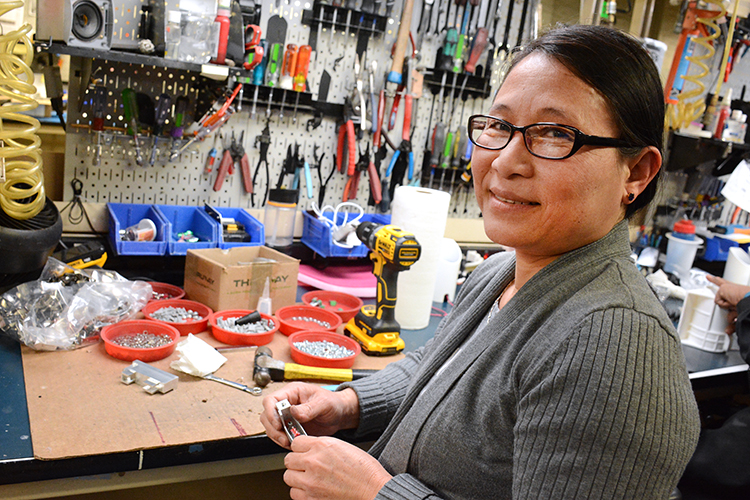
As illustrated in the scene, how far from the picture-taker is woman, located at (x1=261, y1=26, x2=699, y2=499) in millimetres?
687

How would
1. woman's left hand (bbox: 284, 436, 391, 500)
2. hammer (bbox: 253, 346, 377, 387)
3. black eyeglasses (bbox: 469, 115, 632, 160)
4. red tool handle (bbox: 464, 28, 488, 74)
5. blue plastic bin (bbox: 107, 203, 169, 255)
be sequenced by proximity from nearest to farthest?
black eyeglasses (bbox: 469, 115, 632, 160) < woman's left hand (bbox: 284, 436, 391, 500) < hammer (bbox: 253, 346, 377, 387) < blue plastic bin (bbox: 107, 203, 169, 255) < red tool handle (bbox: 464, 28, 488, 74)

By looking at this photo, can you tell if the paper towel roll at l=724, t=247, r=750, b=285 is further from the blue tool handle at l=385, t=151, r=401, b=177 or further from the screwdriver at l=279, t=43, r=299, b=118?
the screwdriver at l=279, t=43, r=299, b=118

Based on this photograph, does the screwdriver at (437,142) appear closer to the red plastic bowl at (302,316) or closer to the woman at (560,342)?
the red plastic bowl at (302,316)

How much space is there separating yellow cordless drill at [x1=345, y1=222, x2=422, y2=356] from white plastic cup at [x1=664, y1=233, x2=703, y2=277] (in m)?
2.00

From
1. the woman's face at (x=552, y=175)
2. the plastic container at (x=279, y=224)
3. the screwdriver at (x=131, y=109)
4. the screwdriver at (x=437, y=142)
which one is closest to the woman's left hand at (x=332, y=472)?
the woman's face at (x=552, y=175)

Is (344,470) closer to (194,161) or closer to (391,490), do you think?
(391,490)

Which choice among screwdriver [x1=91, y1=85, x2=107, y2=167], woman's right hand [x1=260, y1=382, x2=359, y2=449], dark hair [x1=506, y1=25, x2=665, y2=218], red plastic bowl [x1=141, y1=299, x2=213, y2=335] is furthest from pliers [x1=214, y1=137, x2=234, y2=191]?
dark hair [x1=506, y1=25, x2=665, y2=218]

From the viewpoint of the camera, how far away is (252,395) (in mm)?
1391

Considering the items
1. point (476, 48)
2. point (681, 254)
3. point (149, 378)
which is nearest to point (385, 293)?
point (149, 378)

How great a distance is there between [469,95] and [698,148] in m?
1.39

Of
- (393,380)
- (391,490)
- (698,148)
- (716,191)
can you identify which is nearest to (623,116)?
(391,490)

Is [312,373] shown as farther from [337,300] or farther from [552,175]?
[552,175]

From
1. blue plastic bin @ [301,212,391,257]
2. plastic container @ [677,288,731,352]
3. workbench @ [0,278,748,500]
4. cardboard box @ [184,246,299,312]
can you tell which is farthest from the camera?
blue plastic bin @ [301,212,391,257]

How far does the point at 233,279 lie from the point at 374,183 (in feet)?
3.50
